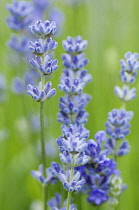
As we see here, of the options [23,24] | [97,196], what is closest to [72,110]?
[97,196]

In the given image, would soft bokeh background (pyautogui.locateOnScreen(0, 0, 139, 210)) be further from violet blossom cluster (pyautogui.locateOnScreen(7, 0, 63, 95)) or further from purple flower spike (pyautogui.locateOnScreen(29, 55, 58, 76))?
purple flower spike (pyautogui.locateOnScreen(29, 55, 58, 76))

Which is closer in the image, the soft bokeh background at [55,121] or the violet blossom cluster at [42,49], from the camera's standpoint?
the violet blossom cluster at [42,49]

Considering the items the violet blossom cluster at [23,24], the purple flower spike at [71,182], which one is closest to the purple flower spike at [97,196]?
the purple flower spike at [71,182]

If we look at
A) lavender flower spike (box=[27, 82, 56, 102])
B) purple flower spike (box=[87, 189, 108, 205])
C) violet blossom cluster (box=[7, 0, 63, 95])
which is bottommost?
purple flower spike (box=[87, 189, 108, 205])

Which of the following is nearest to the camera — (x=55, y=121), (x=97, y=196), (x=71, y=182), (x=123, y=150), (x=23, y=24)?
(x=71, y=182)

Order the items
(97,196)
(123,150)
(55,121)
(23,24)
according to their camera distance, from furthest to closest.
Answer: (55,121) → (23,24) → (123,150) → (97,196)

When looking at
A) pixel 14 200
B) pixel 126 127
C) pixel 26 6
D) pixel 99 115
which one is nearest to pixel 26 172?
pixel 14 200

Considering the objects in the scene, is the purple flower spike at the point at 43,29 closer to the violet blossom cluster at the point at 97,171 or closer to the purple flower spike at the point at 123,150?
the violet blossom cluster at the point at 97,171

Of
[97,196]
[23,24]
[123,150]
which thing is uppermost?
[23,24]

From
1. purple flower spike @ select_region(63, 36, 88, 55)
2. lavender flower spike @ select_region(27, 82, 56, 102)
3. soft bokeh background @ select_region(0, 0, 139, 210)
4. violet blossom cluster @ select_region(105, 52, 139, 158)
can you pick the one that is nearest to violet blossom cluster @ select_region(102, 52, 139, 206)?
violet blossom cluster @ select_region(105, 52, 139, 158)

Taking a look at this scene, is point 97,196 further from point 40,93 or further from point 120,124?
point 40,93

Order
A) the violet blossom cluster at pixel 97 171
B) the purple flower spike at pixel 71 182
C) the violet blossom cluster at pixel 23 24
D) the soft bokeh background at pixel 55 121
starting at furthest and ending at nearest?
the soft bokeh background at pixel 55 121 → the violet blossom cluster at pixel 23 24 → the violet blossom cluster at pixel 97 171 → the purple flower spike at pixel 71 182
